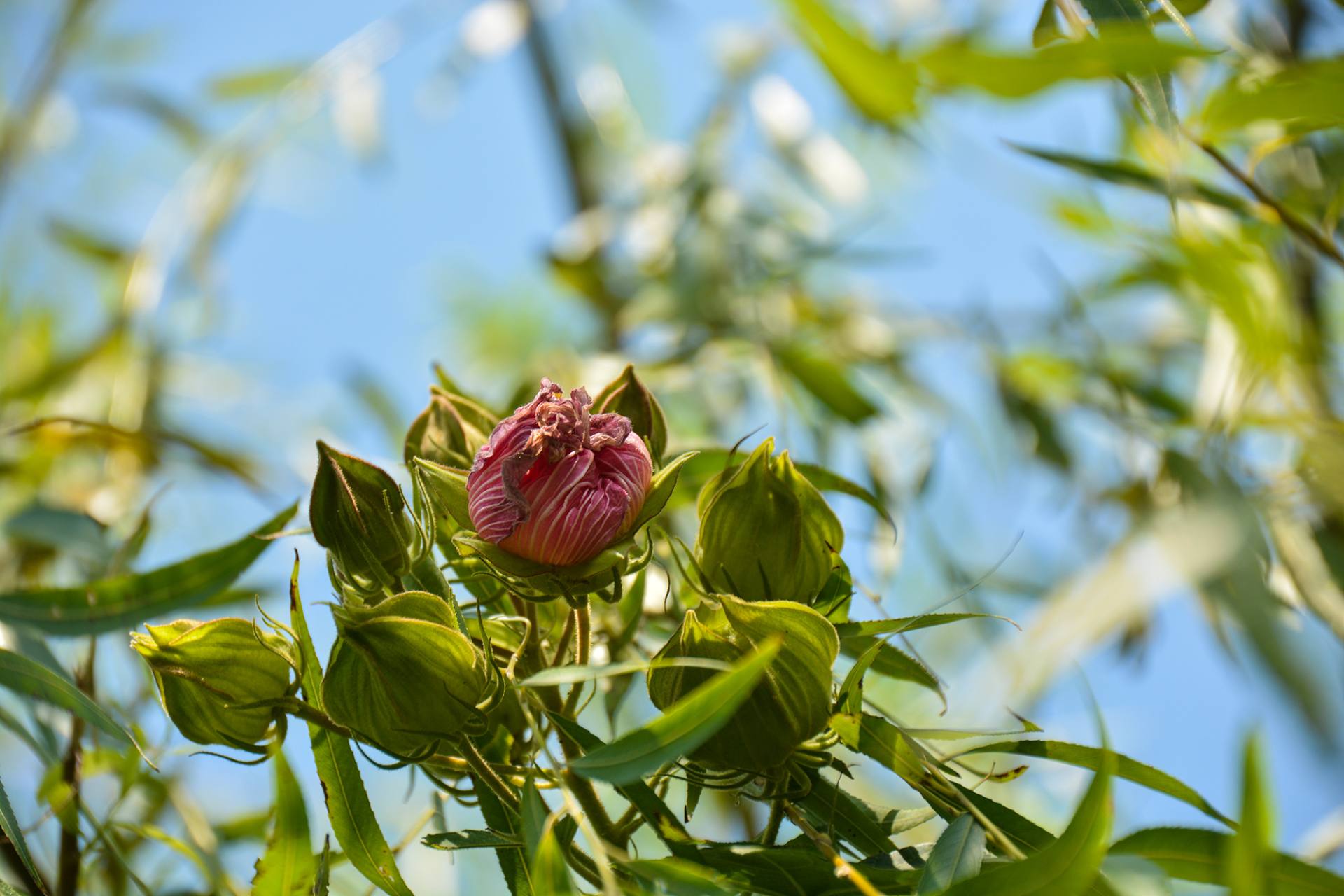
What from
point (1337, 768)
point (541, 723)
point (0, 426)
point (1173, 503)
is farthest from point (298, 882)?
point (0, 426)

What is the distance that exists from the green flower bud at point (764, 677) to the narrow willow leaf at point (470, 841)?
0.08m

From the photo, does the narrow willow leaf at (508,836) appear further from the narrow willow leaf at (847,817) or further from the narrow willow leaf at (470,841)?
the narrow willow leaf at (847,817)

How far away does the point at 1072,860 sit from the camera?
0.33 meters

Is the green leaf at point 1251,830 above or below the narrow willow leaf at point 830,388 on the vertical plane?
above

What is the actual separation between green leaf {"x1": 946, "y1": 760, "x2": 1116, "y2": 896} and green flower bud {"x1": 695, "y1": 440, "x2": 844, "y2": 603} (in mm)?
137

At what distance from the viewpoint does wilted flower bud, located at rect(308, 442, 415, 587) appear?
1.43 feet

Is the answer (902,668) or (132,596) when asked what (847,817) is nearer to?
(902,668)

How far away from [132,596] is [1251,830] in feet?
1.69

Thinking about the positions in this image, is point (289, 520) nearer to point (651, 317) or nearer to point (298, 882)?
point (298, 882)

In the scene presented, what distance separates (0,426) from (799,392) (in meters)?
0.75

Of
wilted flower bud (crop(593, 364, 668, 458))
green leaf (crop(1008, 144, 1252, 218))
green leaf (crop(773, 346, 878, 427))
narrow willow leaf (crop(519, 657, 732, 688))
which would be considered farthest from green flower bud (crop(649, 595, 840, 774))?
green leaf (crop(773, 346, 878, 427))

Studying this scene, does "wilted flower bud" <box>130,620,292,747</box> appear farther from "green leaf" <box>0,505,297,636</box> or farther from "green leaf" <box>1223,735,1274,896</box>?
"green leaf" <box>1223,735,1274,896</box>

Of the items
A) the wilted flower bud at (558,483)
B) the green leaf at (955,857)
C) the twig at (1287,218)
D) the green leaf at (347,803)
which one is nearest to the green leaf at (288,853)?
the green leaf at (347,803)

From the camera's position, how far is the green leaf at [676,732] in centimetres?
32
